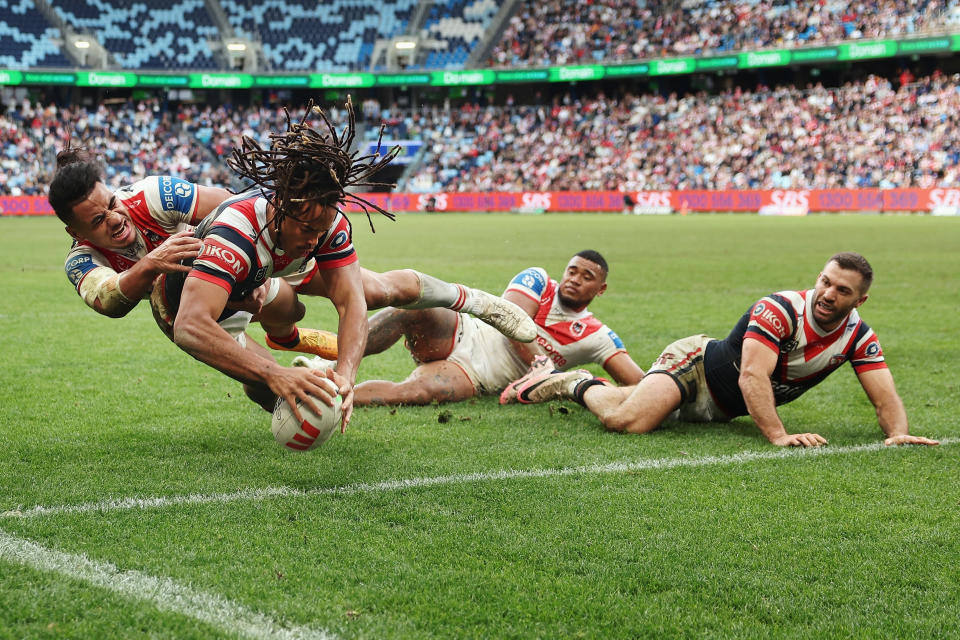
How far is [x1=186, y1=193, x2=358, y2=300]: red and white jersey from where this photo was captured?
405 centimetres

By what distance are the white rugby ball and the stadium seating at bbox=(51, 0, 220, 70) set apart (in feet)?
162

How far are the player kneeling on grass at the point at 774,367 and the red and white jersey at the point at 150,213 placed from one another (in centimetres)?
283

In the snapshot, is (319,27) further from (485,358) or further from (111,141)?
(485,358)

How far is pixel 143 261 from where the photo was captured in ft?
14.7

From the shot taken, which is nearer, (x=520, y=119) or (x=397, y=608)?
(x=397, y=608)

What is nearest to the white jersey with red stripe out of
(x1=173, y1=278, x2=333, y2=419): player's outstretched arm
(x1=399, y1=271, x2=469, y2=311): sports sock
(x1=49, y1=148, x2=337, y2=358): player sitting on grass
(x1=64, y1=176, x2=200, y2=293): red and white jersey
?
(x1=399, y1=271, x2=469, y2=311): sports sock

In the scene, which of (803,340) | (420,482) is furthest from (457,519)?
(803,340)

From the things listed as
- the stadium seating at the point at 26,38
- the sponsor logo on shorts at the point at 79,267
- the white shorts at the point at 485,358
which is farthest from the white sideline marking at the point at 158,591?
the stadium seating at the point at 26,38

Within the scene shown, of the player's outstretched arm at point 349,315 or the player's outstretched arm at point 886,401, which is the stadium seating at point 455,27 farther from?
the player's outstretched arm at point 349,315

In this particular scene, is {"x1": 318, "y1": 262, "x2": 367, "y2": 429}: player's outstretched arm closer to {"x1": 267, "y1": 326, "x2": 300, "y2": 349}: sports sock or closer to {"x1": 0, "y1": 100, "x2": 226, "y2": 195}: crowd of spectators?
{"x1": 267, "y1": 326, "x2": 300, "y2": 349}: sports sock

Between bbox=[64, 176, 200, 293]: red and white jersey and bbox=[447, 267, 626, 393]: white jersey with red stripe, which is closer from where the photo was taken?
bbox=[64, 176, 200, 293]: red and white jersey

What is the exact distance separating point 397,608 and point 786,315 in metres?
3.24

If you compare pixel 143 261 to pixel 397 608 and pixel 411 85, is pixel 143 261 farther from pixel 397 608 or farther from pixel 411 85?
pixel 411 85

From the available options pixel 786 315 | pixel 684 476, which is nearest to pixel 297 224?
pixel 684 476
